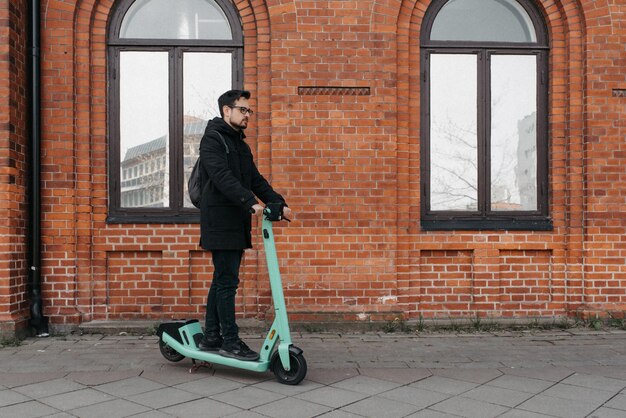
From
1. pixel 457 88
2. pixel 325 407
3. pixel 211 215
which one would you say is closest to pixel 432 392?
pixel 325 407

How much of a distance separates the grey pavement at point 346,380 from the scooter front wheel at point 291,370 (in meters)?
0.05

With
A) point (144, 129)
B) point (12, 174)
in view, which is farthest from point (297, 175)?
point (12, 174)

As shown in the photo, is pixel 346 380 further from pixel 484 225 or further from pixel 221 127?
pixel 484 225

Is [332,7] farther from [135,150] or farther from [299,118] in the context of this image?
[135,150]

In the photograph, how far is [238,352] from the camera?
16.4 ft

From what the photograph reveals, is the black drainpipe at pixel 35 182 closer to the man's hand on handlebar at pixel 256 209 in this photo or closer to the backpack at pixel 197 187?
the backpack at pixel 197 187

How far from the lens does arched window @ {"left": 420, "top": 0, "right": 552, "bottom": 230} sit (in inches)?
291

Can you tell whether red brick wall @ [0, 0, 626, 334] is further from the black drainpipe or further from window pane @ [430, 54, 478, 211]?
window pane @ [430, 54, 478, 211]

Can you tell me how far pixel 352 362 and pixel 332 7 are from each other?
3.86m

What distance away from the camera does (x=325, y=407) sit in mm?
4270

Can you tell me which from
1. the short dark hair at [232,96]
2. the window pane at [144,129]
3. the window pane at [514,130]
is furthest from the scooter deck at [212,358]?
the window pane at [514,130]

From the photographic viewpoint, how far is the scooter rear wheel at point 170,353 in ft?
17.8

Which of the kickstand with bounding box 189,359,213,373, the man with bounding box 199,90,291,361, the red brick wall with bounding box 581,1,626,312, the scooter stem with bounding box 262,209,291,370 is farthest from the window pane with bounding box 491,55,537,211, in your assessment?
the kickstand with bounding box 189,359,213,373

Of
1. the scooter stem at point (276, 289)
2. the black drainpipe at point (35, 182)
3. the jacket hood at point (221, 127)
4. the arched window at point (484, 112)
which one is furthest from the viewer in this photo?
the arched window at point (484, 112)
